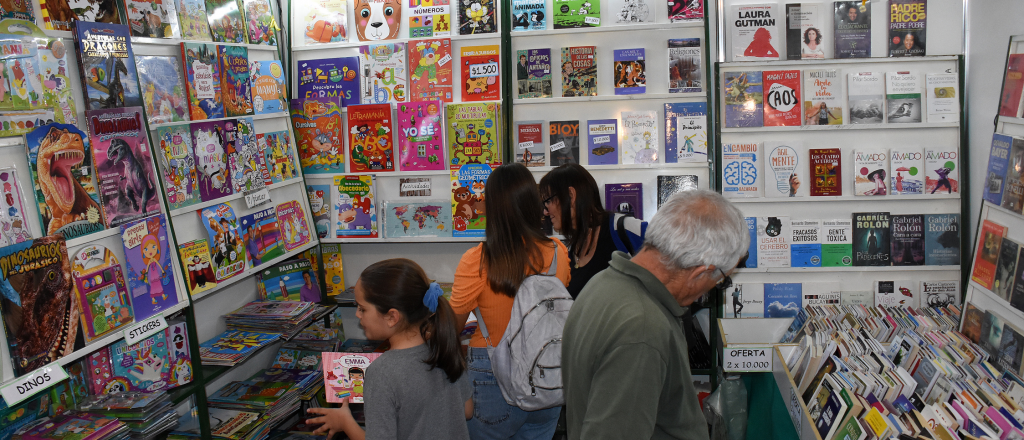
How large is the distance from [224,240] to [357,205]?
103 centimetres

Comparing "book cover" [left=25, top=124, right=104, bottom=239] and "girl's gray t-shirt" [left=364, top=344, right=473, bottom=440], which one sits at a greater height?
"book cover" [left=25, top=124, right=104, bottom=239]

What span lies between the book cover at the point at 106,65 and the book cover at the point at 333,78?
157cm

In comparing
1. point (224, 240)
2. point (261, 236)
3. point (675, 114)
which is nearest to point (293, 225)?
point (261, 236)

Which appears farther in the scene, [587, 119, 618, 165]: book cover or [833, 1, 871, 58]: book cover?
[587, 119, 618, 165]: book cover

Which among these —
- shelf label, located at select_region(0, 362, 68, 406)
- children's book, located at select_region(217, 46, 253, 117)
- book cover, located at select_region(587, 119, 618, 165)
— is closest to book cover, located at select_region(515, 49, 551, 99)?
book cover, located at select_region(587, 119, 618, 165)

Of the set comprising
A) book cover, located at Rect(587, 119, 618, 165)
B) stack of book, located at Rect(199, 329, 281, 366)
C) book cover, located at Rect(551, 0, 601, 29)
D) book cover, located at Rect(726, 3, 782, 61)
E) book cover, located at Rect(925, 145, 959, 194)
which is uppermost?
book cover, located at Rect(551, 0, 601, 29)

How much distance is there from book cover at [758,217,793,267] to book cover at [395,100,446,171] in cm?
203

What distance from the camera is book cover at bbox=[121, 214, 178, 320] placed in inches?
105

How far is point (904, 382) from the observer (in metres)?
2.49

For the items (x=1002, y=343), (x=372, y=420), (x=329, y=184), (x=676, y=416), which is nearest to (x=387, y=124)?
(x=329, y=184)

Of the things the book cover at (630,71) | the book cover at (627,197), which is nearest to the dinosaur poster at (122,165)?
the book cover at (627,197)

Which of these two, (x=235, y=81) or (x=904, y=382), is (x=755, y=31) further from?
(x=235, y=81)

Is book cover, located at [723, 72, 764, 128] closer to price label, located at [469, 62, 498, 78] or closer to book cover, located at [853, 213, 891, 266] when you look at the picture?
book cover, located at [853, 213, 891, 266]

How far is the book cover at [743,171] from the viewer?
3.89 metres
